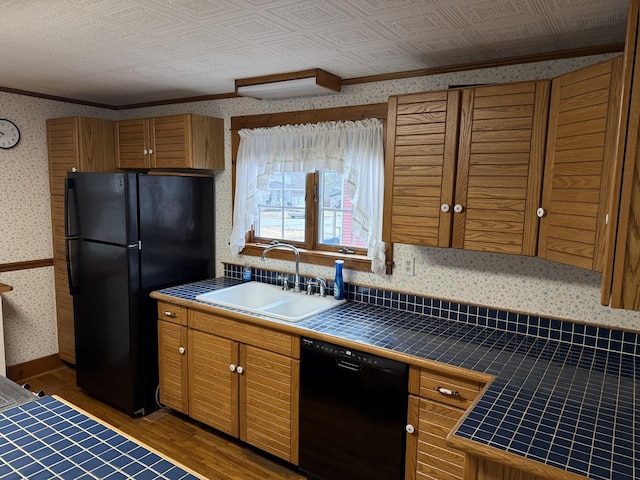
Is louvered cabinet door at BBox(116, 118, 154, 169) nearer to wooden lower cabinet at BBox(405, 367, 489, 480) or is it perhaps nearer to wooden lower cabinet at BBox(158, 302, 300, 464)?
wooden lower cabinet at BBox(158, 302, 300, 464)

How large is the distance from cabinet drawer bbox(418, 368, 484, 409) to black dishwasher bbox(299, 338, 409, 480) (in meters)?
0.09

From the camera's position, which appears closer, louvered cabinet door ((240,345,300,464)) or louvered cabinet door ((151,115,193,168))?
louvered cabinet door ((240,345,300,464))

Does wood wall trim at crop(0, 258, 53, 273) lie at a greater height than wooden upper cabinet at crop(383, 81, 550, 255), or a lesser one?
lesser

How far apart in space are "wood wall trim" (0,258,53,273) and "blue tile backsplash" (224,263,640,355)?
2.45 metres

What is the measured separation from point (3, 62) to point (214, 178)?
1490mm

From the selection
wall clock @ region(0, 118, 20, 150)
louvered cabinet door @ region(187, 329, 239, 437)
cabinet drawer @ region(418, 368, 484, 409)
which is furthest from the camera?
wall clock @ region(0, 118, 20, 150)

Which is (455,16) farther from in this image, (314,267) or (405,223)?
(314,267)

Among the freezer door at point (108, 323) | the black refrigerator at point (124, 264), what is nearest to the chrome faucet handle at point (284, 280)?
the black refrigerator at point (124, 264)

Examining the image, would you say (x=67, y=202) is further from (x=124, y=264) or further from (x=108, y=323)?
(x=108, y=323)

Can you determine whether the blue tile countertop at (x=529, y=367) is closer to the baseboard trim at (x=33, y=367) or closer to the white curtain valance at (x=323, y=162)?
the white curtain valance at (x=323, y=162)

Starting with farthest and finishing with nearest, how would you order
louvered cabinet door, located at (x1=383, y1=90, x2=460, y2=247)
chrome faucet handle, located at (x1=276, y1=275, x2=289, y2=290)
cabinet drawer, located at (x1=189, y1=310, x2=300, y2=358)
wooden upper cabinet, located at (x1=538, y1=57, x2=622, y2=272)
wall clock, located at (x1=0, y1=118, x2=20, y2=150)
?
wall clock, located at (x1=0, y1=118, x2=20, y2=150)
chrome faucet handle, located at (x1=276, y1=275, x2=289, y2=290)
cabinet drawer, located at (x1=189, y1=310, x2=300, y2=358)
louvered cabinet door, located at (x1=383, y1=90, x2=460, y2=247)
wooden upper cabinet, located at (x1=538, y1=57, x2=622, y2=272)

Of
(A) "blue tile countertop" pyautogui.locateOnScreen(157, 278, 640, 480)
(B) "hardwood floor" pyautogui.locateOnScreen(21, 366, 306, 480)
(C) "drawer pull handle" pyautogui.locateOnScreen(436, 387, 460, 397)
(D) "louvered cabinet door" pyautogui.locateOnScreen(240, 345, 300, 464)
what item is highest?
(A) "blue tile countertop" pyautogui.locateOnScreen(157, 278, 640, 480)

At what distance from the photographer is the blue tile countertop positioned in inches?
52.3

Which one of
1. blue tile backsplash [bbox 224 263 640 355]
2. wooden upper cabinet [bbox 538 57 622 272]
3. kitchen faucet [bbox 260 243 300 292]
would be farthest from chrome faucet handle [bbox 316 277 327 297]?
wooden upper cabinet [bbox 538 57 622 272]
